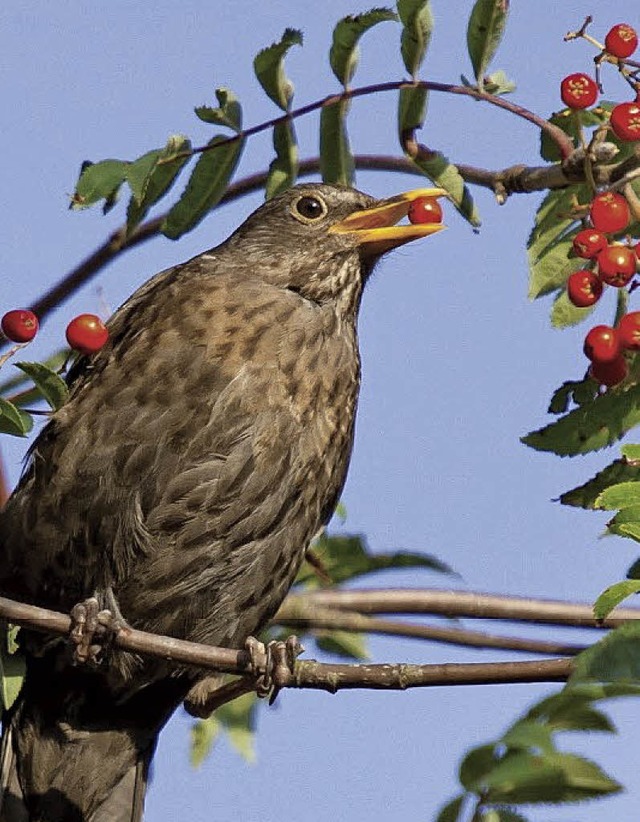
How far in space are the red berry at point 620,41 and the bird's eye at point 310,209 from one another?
1.52 metres

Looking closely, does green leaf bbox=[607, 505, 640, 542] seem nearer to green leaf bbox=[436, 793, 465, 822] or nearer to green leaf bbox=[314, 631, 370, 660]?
green leaf bbox=[436, 793, 465, 822]

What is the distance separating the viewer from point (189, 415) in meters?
4.44

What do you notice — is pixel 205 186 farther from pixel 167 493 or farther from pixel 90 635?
pixel 90 635

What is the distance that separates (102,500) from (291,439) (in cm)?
60

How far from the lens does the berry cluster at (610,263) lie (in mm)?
3678

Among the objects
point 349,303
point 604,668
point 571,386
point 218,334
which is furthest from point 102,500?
point 604,668

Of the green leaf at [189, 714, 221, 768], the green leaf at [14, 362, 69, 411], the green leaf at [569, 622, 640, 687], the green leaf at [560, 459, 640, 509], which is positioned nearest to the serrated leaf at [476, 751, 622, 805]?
the green leaf at [569, 622, 640, 687]

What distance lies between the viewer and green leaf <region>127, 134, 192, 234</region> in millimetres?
3879

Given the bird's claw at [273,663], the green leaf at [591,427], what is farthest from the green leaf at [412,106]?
the bird's claw at [273,663]

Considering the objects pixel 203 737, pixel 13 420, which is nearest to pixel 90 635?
pixel 13 420

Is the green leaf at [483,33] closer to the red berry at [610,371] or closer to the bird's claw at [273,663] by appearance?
the red berry at [610,371]

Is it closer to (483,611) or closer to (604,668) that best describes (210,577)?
(483,611)

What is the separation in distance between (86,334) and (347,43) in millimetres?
1105

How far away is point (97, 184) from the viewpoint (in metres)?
3.90
